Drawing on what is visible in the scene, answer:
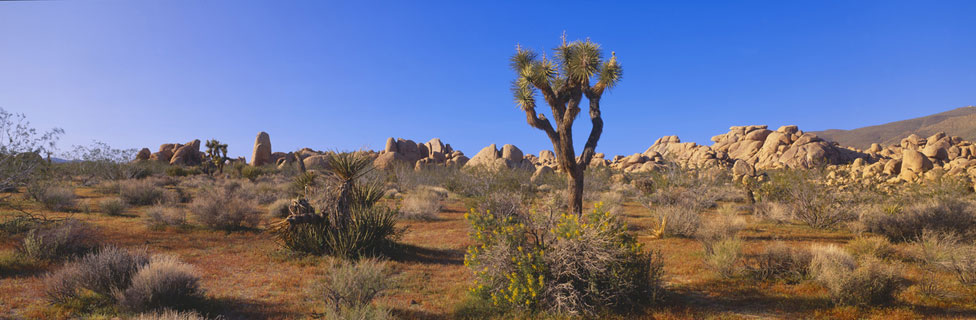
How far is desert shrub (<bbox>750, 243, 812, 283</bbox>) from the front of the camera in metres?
8.00

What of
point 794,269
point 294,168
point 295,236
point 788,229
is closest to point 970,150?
point 788,229

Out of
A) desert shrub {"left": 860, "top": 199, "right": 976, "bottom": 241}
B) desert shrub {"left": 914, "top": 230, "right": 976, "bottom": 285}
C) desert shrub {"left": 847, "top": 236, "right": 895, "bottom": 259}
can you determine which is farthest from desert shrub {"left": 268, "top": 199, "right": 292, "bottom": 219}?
desert shrub {"left": 860, "top": 199, "right": 976, "bottom": 241}

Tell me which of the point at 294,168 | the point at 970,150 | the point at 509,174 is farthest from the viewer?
the point at 970,150

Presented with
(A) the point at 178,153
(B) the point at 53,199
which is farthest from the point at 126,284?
(A) the point at 178,153

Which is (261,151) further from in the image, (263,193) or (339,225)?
(339,225)

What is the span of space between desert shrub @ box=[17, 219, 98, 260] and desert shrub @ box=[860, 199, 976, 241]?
2137 centimetres

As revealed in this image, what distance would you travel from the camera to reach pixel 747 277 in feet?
26.8

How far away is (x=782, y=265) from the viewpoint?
834 centimetres

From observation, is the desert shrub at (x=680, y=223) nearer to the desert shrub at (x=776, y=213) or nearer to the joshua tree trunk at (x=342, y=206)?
the desert shrub at (x=776, y=213)

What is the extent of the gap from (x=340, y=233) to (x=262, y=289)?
7.87 feet

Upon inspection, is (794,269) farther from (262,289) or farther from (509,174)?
(509,174)

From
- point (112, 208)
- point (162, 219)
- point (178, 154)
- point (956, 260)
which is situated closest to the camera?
point (956, 260)

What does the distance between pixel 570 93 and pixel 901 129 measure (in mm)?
148494

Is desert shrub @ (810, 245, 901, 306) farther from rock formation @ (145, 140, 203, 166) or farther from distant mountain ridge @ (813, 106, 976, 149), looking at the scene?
distant mountain ridge @ (813, 106, 976, 149)
